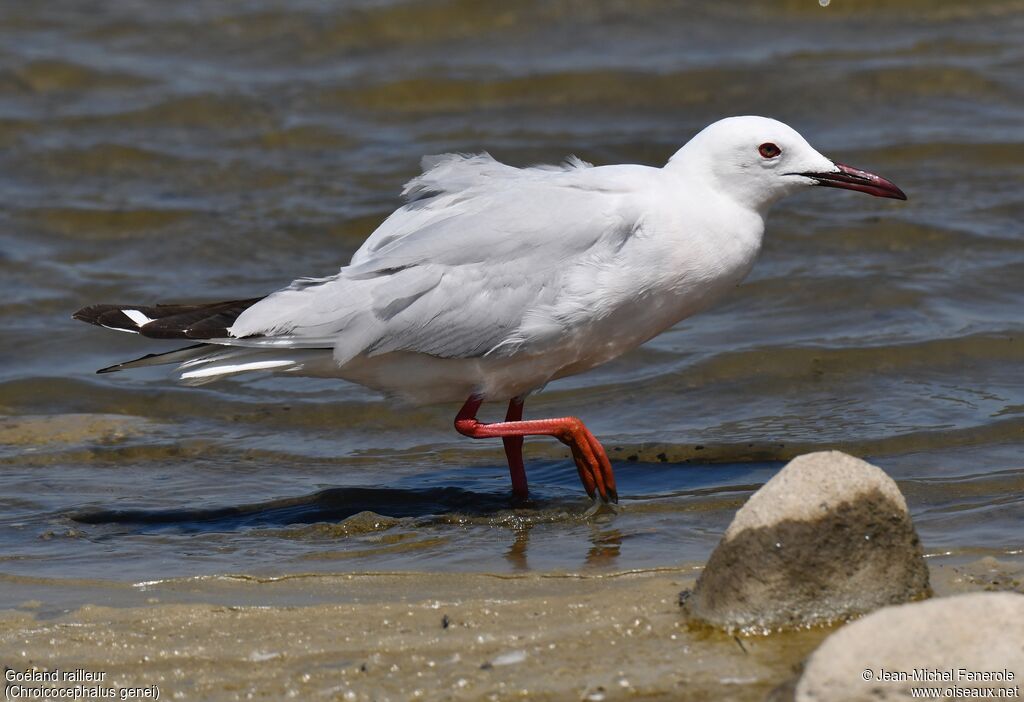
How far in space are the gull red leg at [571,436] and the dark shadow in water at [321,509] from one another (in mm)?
304

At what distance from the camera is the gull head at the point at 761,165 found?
21.9 feet

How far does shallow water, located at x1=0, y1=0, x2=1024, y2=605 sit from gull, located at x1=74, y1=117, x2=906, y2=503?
652mm

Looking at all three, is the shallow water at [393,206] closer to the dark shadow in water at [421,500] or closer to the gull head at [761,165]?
the dark shadow in water at [421,500]

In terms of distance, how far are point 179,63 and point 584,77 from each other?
406 cm

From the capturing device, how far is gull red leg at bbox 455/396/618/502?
6.55 metres

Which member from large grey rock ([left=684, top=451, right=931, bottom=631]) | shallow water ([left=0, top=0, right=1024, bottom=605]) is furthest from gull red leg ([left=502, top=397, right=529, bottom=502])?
large grey rock ([left=684, top=451, right=931, bottom=631])

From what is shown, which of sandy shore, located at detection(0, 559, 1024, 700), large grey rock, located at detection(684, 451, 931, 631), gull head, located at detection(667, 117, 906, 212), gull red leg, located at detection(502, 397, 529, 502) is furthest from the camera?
gull red leg, located at detection(502, 397, 529, 502)

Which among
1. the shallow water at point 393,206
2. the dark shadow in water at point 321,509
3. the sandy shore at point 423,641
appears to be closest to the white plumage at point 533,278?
the dark shadow in water at point 321,509

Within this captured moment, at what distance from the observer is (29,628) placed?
16.7 feet

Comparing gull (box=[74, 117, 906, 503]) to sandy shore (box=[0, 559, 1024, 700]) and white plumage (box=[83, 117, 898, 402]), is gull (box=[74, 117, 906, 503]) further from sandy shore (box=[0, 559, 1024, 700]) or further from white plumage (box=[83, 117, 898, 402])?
sandy shore (box=[0, 559, 1024, 700])

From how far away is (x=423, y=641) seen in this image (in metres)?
4.73

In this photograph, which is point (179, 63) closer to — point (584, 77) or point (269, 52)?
point (269, 52)

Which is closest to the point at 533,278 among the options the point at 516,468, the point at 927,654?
the point at 516,468

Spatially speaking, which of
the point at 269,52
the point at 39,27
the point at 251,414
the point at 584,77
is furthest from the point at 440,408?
the point at 39,27
